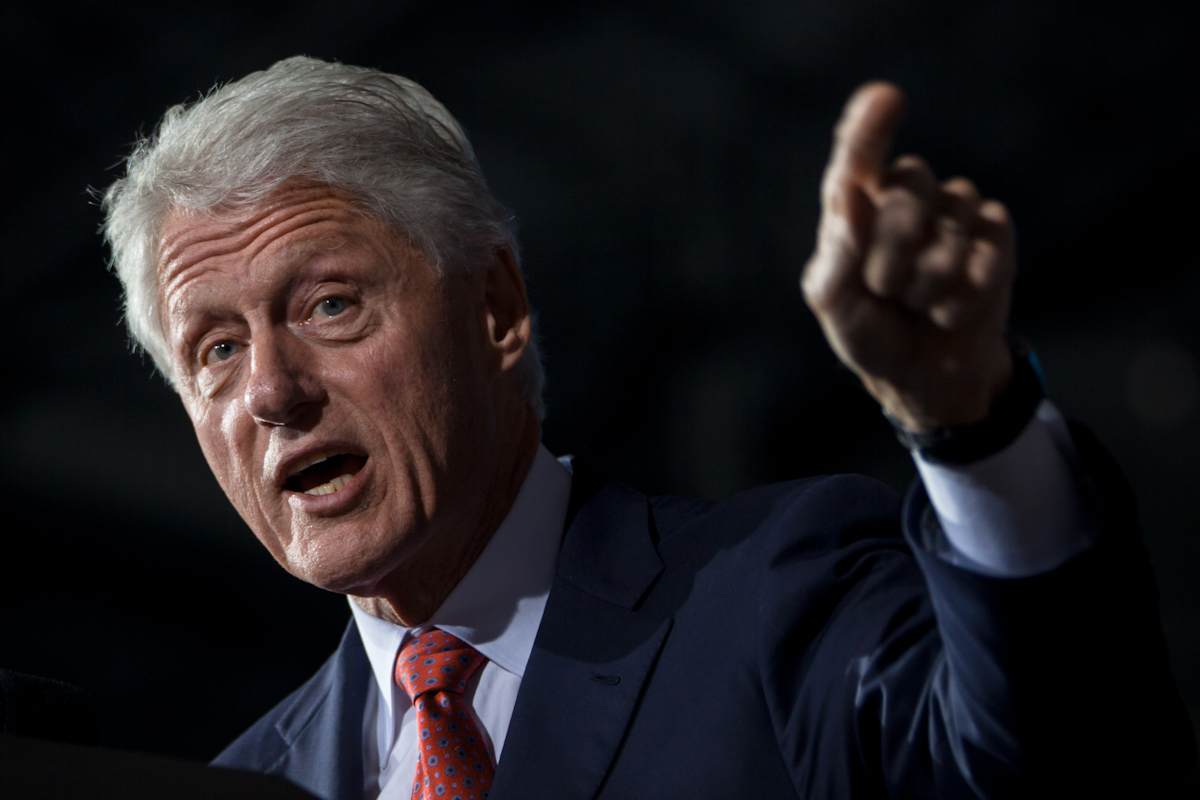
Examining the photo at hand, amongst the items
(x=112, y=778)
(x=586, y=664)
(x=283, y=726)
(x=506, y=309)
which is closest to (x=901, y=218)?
(x=112, y=778)

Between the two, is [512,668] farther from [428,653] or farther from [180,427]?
[180,427]

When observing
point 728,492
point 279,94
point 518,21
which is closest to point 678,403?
point 728,492

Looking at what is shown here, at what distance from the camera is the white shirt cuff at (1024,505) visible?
0.86 m

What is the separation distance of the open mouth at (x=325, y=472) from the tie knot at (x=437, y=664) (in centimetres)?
25

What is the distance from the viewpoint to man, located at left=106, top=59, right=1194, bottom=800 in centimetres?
87

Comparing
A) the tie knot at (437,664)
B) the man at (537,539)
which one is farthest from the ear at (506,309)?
the tie knot at (437,664)

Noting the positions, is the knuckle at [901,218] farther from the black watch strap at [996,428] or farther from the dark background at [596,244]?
the dark background at [596,244]

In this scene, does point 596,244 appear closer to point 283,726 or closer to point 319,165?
point 319,165

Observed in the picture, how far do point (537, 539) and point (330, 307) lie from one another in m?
0.42

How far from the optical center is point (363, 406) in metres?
1.48

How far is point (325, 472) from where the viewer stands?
5.12 ft

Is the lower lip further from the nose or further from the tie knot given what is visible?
the tie knot

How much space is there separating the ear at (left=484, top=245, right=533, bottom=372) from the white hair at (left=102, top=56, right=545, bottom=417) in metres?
0.03

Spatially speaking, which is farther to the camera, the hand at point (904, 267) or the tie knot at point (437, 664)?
the tie knot at point (437, 664)
